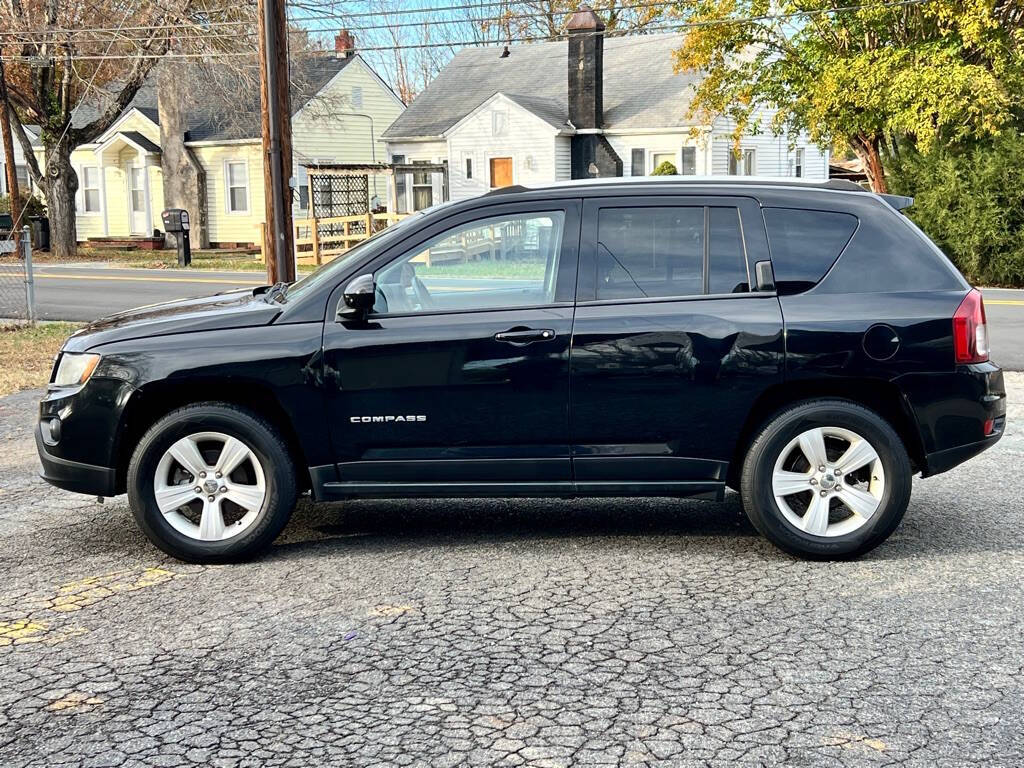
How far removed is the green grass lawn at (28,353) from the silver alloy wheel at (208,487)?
528cm

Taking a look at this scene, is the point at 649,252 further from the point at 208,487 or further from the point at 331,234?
the point at 331,234

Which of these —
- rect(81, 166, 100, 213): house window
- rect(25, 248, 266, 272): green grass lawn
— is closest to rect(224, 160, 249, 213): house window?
rect(25, 248, 266, 272): green grass lawn

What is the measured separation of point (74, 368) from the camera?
582 cm

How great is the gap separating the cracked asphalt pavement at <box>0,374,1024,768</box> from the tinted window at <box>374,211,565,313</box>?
125 cm

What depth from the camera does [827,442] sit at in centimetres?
573

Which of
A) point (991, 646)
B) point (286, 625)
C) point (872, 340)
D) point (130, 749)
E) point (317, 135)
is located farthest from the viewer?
point (317, 135)

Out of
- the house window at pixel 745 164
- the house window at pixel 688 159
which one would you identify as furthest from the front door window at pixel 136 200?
the house window at pixel 745 164

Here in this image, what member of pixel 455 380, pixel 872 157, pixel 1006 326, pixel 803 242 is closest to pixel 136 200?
pixel 872 157

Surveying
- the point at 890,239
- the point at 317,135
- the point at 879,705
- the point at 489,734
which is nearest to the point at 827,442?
the point at 890,239

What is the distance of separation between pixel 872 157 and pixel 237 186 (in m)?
22.0

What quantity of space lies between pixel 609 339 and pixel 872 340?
1.25 m

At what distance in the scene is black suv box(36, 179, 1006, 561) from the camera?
222 inches

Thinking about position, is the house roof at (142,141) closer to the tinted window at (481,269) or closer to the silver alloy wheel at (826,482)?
the tinted window at (481,269)

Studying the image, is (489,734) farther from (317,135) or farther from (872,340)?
(317,135)
